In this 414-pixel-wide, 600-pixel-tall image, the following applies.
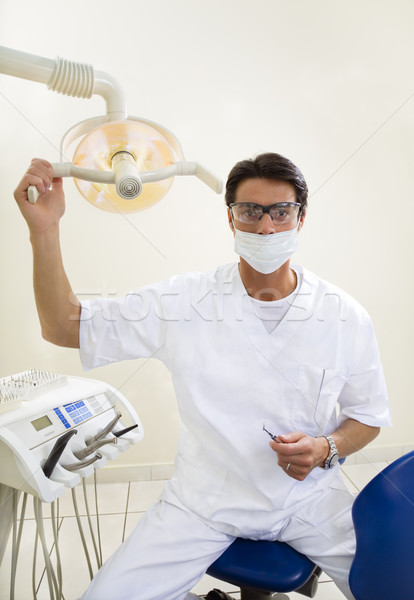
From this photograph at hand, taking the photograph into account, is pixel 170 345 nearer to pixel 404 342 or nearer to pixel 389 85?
pixel 404 342

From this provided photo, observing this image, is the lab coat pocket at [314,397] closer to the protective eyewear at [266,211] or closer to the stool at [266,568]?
the stool at [266,568]

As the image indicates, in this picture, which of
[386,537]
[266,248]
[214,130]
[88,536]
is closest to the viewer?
[386,537]

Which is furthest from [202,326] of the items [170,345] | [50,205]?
[50,205]

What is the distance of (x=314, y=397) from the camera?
1.09m

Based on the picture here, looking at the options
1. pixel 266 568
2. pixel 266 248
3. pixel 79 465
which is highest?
pixel 266 248

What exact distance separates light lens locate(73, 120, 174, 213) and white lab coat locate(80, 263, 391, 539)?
1.27 feet

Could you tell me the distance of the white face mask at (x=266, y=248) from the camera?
1.08 metres

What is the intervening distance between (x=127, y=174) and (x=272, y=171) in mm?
583

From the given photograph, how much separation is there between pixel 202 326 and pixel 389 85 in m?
1.86

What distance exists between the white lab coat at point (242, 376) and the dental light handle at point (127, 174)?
42cm

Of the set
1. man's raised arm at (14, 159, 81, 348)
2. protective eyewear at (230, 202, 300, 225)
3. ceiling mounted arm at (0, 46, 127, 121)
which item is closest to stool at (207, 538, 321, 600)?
man's raised arm at (14, 159, 81, 348)

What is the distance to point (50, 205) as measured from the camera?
0.85m

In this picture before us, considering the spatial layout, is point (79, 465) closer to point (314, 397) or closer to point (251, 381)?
point (251, 381)

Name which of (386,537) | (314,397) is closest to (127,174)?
(314,397)
